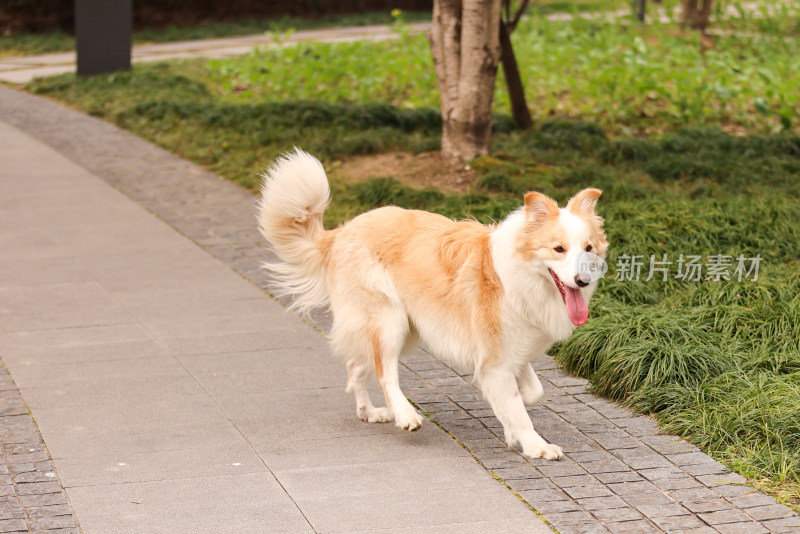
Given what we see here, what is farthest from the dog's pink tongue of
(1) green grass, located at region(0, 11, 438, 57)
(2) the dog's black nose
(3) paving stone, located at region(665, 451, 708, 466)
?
(1) green grass, located at region(0, 11, 438, 57)

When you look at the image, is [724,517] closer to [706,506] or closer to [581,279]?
[706,506]

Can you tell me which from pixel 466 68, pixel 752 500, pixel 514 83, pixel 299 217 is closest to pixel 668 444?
pixel 752 500

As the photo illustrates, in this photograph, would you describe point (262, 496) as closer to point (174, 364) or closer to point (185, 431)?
point (185, 431)

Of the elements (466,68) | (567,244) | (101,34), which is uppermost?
(466,68)

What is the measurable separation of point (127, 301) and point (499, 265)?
3.94 m

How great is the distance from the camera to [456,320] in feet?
18.1

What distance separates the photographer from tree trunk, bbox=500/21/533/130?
45.3 feet

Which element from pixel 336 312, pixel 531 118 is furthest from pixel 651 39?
pixel 336 312

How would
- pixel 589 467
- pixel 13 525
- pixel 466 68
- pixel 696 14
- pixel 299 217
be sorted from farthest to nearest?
pixel 696 14 → pixel 466 68 → pixel 299 217 → pixel 589 467 → pixel 13 525

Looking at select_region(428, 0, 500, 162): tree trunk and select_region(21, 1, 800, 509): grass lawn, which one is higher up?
select_region(428, 0, 500, 162): tree trunk

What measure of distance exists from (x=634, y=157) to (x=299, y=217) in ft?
24.0

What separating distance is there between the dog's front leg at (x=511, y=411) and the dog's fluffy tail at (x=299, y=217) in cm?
131

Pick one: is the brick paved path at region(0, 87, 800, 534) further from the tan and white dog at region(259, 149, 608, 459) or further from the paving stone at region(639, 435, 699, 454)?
the tan and white dog at region(259, 149, 608, 459)

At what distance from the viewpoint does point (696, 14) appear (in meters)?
22.6
